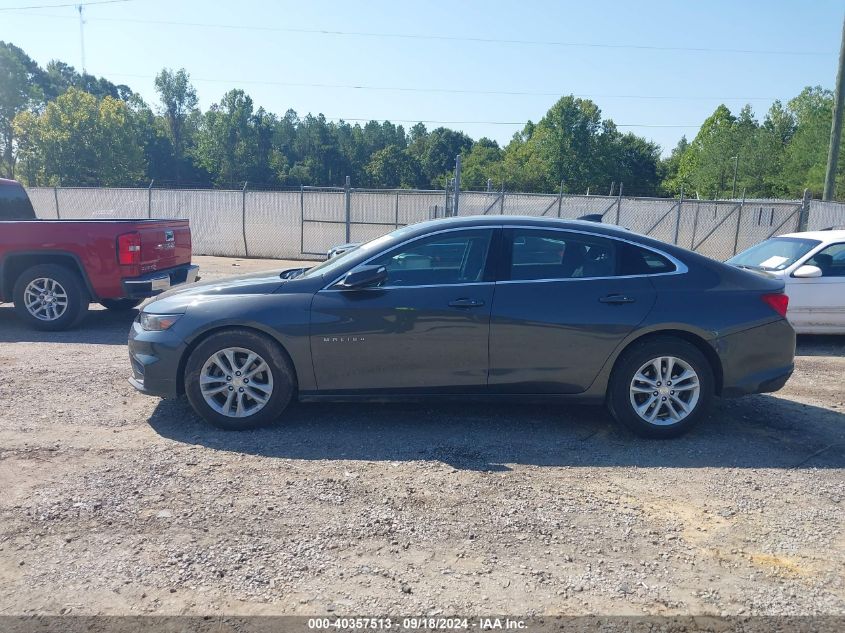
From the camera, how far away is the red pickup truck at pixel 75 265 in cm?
804

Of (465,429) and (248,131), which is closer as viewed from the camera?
(465,429)

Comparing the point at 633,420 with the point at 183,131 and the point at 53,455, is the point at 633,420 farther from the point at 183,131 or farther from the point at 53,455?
Result: the point at 183,131

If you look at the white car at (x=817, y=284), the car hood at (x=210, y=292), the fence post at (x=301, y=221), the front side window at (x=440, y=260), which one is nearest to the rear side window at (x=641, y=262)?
the front side window at (x=440, y=260)

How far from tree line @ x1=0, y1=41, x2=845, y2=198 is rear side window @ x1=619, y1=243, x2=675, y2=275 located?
123 ft

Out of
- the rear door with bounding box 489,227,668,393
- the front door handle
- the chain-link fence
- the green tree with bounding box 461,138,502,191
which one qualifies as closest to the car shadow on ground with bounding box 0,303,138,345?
the front door handle

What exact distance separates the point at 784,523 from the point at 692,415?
1.28 metres

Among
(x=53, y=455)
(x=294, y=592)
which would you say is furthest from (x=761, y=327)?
(x=53, y=455)

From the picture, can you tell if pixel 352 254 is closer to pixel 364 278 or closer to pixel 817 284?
pixel 364 278

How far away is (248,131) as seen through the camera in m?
78.9

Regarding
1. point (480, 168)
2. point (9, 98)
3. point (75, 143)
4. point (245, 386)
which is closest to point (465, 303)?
point (245, 386)

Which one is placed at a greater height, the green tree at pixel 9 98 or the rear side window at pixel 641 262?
the green tree at pixel 9 98

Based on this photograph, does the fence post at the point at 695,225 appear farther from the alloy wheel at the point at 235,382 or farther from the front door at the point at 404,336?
the alloy wheel at the point at 235,382

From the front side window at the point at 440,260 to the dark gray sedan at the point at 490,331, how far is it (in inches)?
0.4

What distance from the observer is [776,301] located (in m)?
4.96
